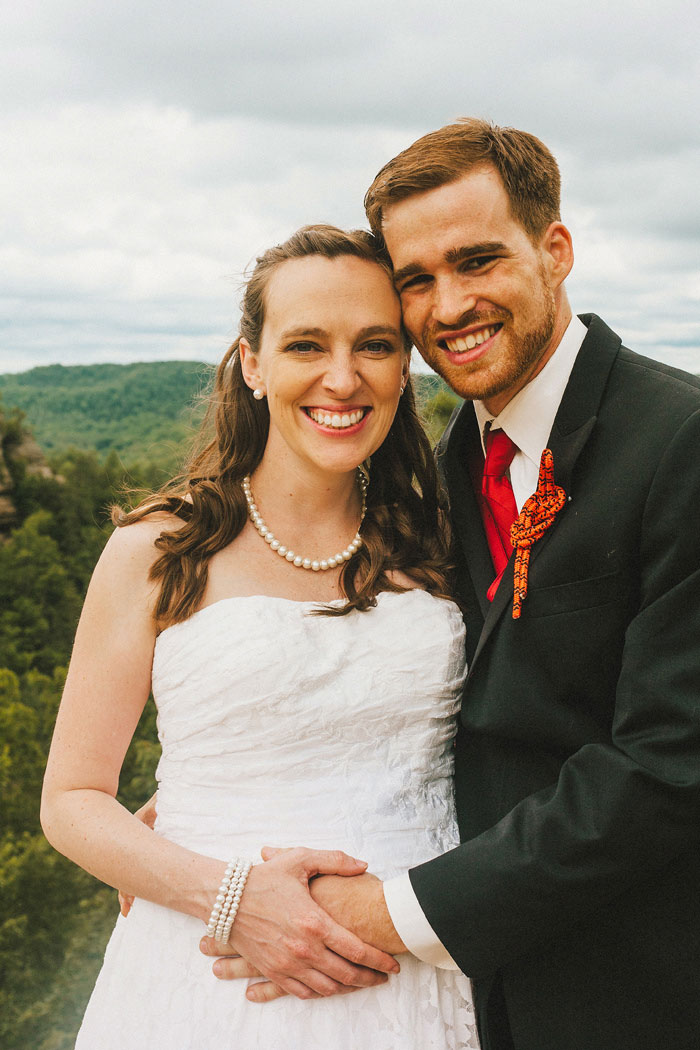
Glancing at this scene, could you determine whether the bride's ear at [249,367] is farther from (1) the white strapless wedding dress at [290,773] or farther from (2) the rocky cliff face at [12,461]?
(2) the rocky cliff face at [12,461]

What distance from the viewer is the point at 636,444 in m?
2.32

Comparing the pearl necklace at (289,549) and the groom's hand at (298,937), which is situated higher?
the pearl necklace at (289,549)

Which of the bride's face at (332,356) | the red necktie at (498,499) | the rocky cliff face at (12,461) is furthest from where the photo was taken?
the rocky cliff face at (12,461)

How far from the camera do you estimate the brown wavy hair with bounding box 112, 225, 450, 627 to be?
285 cm

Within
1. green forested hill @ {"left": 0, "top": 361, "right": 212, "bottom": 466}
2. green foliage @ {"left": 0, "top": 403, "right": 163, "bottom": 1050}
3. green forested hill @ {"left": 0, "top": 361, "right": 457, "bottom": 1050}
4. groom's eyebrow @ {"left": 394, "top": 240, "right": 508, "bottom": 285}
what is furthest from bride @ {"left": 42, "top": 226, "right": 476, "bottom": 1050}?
green forested hill @ {"left": 0, "top": 361, "right": 212, "bottom": 466}

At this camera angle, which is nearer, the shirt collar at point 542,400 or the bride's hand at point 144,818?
the shirt collar at point 542,400

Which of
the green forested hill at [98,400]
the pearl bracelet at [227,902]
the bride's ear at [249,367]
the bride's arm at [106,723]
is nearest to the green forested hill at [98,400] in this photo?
the green forested hill at [98,400]

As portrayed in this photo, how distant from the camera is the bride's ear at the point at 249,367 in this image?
10.2 feet

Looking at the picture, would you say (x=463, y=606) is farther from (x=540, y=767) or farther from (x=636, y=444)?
(x=636, y=444)

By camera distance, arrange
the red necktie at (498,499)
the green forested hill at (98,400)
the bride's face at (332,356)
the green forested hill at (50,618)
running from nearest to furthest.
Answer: the red necktie at (498,499)
the bride's face at (332,356)
the green forested hill at (50,618)
the green forested hill at (98,400)

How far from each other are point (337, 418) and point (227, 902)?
4.57ft

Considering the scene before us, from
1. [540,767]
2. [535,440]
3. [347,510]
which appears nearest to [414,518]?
[347,510]

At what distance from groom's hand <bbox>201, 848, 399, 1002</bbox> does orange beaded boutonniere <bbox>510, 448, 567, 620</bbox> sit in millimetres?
834

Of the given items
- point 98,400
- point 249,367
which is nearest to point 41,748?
point 98,400
